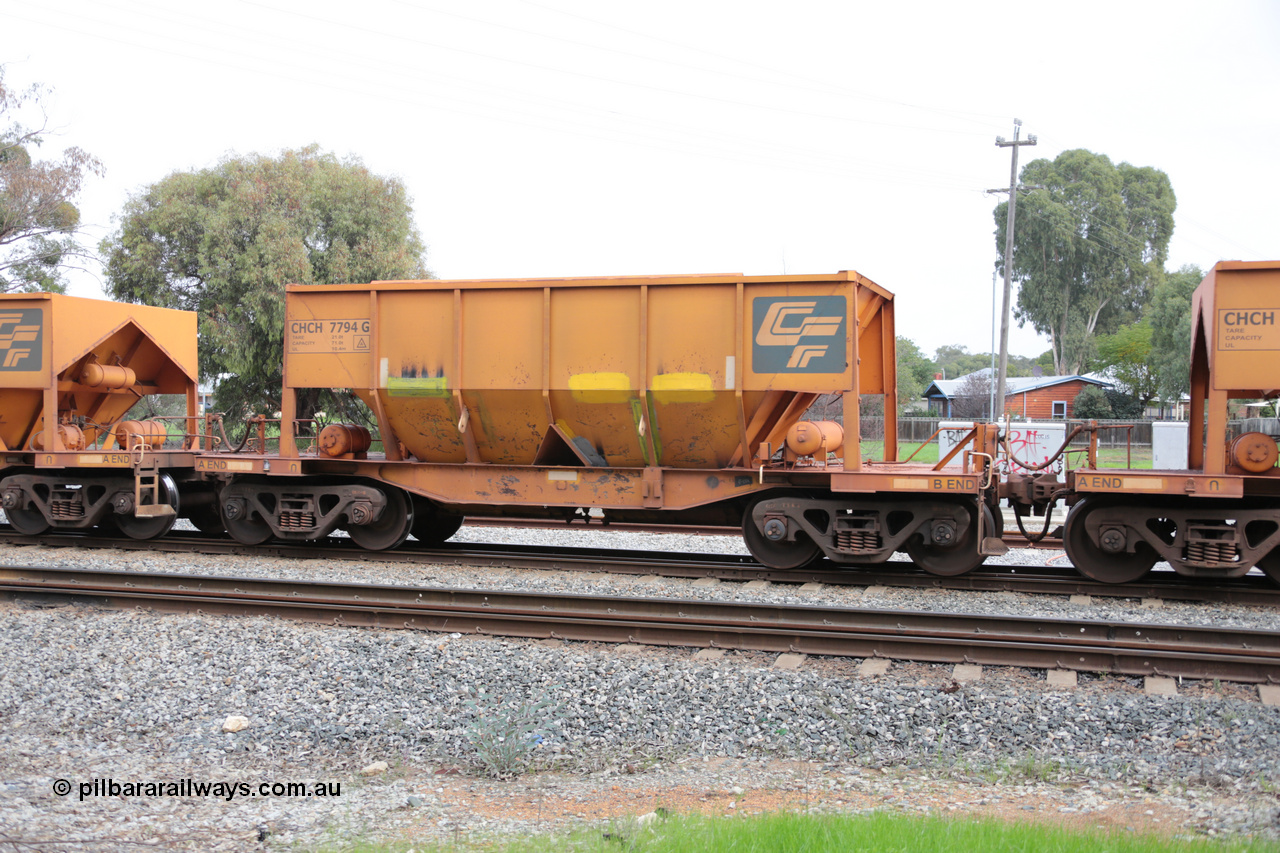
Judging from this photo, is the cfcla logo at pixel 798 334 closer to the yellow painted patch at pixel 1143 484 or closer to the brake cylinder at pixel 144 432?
the yellow painted patch at pixel 1143 484

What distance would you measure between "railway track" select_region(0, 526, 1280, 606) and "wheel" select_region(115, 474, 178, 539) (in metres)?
0.19

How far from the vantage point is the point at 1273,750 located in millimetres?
4797

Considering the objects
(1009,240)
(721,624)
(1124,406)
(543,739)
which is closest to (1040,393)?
(1124,406)

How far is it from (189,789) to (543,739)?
6.34 feet

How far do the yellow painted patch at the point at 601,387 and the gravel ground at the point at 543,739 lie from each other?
11.7 ft

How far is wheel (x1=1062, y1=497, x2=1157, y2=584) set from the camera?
8.81 m

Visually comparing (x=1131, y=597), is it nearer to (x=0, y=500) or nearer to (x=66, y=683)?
(x=66, y=683)

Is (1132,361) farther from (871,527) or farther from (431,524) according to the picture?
(431,524)

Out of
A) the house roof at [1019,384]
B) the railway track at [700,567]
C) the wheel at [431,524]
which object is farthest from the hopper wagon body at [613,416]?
the house roof at [1019,384]

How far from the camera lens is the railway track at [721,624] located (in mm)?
6164

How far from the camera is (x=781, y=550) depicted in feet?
→ 31.4

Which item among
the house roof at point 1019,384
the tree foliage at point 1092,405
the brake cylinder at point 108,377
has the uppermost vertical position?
the house roof at point 1019,384

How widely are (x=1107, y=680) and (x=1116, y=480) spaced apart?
10.5 ft

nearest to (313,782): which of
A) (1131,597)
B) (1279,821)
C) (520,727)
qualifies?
(520,727)
